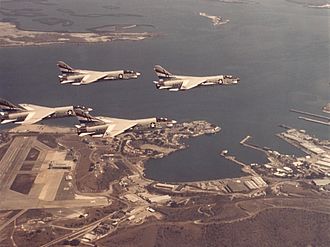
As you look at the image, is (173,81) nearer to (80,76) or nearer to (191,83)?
(191,83)

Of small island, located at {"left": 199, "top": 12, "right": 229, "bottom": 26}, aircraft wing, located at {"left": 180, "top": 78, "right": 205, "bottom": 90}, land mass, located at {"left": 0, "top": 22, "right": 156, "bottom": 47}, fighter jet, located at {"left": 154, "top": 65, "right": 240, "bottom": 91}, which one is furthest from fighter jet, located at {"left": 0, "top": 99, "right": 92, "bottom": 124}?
small island, located at {"left": 199, "top": 12, "right": 229, "bottom": 26}

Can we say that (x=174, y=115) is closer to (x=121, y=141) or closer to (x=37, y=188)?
(x=121, y=141)

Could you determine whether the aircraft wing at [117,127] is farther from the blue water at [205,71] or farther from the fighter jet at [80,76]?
the blue water at [205,71]

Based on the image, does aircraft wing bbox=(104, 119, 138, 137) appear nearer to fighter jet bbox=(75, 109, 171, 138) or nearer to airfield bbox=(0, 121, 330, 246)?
fighter jet bbox=(75, 109, 171, 138)

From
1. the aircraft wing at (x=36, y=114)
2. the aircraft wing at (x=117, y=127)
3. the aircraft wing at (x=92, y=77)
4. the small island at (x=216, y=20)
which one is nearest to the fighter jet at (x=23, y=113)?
the aircraft wing at (x=36, y=114)

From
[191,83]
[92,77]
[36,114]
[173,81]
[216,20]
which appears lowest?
[216,20]

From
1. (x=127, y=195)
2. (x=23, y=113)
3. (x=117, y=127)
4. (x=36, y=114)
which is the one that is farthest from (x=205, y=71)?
(x=23, y=113)

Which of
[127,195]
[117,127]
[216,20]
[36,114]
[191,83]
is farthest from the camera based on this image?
[216,20]
